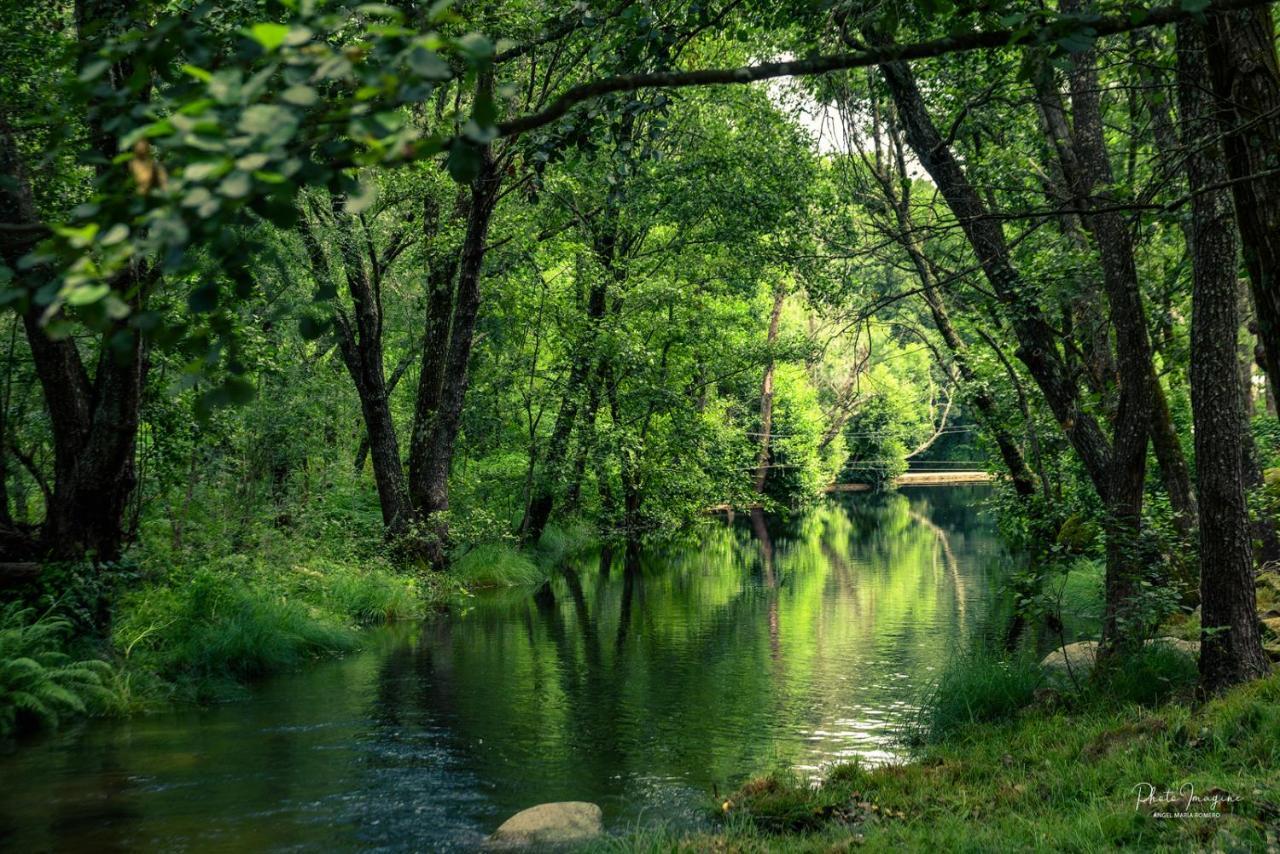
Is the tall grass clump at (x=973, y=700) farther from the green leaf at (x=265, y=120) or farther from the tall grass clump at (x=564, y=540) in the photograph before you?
the tall grass clump at (x=564, y=540)

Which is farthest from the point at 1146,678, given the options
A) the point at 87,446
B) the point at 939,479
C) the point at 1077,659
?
the point at 939,479

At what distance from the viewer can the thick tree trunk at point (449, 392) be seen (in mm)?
16703

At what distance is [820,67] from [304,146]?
1.91m

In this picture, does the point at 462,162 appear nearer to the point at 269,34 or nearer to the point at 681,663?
the point at 269,34

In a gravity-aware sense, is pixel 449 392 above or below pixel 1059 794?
above

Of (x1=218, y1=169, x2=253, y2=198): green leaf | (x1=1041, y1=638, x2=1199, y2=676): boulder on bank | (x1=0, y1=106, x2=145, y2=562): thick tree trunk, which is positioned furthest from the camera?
(x1=0, y1=106, x2=145, y2=562): thick tree trunk

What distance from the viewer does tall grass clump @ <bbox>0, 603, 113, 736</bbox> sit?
30.1 feet

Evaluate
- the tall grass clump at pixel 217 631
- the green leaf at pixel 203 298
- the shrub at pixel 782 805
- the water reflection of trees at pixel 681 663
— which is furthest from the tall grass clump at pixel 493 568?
the green leaf at pixel 203 298

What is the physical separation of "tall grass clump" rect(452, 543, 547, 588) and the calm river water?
197 centimetres

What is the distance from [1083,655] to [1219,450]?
12.3 feet

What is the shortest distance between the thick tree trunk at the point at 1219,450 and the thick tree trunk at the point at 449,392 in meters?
11.2

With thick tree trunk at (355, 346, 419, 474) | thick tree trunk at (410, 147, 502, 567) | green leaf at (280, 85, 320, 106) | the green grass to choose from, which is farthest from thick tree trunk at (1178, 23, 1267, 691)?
thick tree trunk at (355, 346, 419, 474)

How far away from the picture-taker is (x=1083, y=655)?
1003 cm

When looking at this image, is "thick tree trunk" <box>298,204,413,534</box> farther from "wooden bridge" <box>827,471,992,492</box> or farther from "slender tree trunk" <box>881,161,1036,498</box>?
"wooden bridge" <box>827,471,992,492</box>
